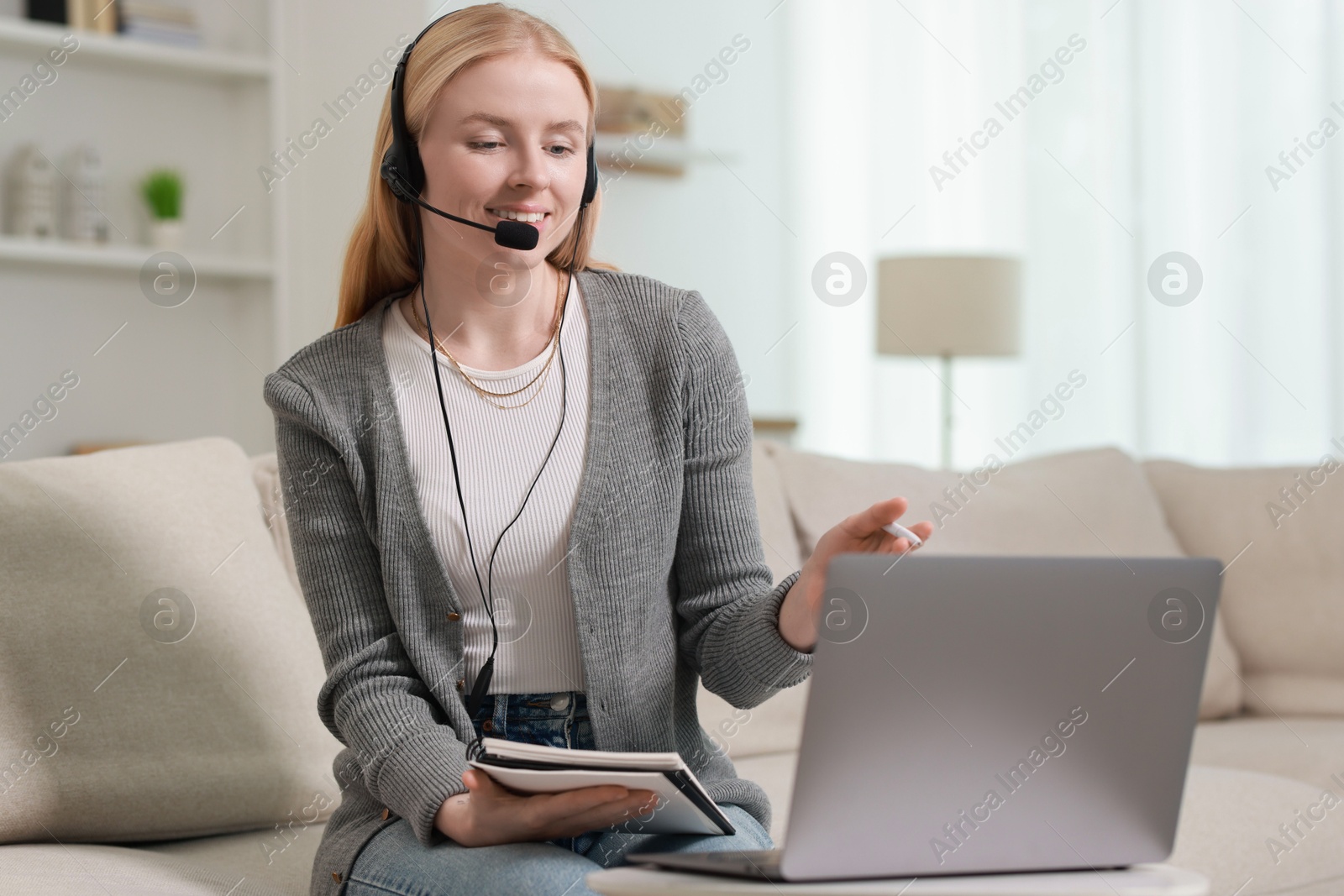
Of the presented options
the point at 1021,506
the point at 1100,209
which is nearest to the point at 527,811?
the point at 1021,506

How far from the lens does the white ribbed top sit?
44.5 inches

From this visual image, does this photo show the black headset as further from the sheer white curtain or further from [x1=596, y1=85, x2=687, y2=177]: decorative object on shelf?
the sheer white curtain

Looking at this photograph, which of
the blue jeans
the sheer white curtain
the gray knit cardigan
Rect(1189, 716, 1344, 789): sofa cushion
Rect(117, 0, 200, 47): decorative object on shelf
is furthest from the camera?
Rect(117, 0, 200, 47): decorative object on shelf

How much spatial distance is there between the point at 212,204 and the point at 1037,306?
2166mm

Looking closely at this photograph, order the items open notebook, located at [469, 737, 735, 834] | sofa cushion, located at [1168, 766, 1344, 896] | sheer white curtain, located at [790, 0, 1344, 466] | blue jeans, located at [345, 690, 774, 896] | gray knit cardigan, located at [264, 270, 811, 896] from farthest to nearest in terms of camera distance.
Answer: sheer white curtain, located at [790, 0, 1344, 466]
sofa cushion, located at [1168, 766, 1344, 896]
gray knit cardigan, located at [264, 270, 811, 896]
blue jeans, located at [345, 690, 774, 896]
open notebook, located at [469, 737, 735, 834]

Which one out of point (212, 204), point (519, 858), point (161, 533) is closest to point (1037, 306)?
point (212, 204)

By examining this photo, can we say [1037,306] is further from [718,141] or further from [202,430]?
Answer: [202,430]

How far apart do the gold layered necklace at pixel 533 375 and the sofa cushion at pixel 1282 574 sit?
4.86ft

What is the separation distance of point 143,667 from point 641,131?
7.70 feet

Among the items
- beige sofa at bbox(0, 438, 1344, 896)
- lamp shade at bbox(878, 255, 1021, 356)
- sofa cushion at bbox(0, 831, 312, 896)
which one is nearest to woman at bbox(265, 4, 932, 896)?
sofa cushion at bbox(0, 831, 312, 896)

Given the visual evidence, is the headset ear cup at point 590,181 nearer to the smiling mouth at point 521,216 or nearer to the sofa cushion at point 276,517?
the smiling mouth at point 521,216

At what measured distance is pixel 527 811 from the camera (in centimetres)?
94

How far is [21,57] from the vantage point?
302 centimetres

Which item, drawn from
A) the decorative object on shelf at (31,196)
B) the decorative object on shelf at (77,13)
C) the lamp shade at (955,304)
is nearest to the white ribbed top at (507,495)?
the lamp shade at (955,304)
